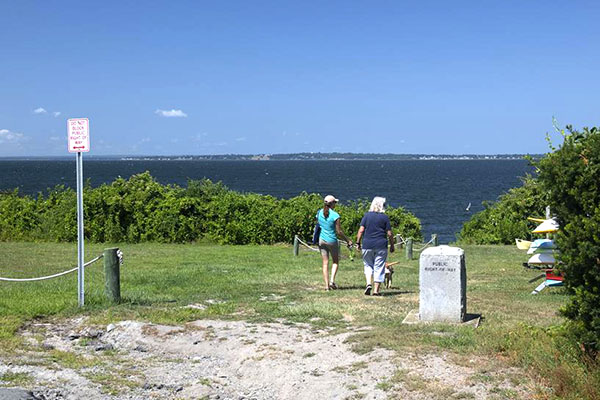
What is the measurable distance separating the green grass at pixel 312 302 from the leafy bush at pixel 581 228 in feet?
1.61

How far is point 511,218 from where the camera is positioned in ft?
90.9

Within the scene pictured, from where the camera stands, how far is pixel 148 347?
30.6 feet

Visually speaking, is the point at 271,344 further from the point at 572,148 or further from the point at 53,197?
the point at 53,197

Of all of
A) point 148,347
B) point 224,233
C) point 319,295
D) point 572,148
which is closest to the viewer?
point 572,148

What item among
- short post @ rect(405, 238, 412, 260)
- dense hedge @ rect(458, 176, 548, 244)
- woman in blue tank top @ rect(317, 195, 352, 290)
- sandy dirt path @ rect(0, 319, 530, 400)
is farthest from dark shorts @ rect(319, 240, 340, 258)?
dense hedge @ rect(458, 176, 548, 244)

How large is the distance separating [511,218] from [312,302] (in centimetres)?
1790

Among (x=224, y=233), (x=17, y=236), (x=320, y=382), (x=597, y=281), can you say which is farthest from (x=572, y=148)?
(x=17, y=236)

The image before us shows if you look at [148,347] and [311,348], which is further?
[148,347]

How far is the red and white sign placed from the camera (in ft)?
35.3

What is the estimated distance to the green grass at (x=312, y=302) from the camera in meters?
7.98

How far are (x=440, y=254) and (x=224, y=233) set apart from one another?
55.3ft

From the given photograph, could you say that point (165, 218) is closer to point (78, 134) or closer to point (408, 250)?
point (408, 250)

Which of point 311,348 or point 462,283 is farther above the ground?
point 462,283

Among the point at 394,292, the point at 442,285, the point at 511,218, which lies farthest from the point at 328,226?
the point at 511,218
